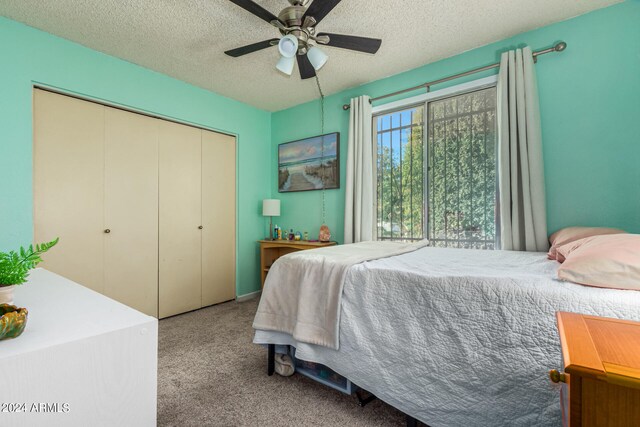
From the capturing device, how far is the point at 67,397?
666mm

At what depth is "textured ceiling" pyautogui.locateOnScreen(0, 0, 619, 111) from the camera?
2037 mm

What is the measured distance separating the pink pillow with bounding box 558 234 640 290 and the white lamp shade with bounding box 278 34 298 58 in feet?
6.00

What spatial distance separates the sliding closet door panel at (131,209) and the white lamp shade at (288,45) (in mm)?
1890

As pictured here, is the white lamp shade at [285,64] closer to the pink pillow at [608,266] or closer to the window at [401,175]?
the window at [401,175]

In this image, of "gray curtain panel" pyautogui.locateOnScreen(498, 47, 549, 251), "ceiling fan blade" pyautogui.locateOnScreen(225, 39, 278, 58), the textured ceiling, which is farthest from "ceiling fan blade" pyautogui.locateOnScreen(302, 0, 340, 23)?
"gray curtain panel" pyautogui.locateOnScreen(498, 47, 549, 251)

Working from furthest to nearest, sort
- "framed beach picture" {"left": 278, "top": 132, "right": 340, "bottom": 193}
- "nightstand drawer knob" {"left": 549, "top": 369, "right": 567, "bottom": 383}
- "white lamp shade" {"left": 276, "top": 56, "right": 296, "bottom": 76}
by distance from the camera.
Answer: "framed beach picture" {"left": 278, "top": 132, "right": 340, "bottom": 193} → "white lamp shade" {"left": 276, "top": 56, "right": 296, "bottom": 76} → "nightstand drawer knob" {"left": 549, "top": 369, "right": 567, "bottom": 383}

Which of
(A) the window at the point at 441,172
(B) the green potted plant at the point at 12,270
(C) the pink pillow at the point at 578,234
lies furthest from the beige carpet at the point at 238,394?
(A) the window at the point at 441,172

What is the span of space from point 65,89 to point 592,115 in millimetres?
4110

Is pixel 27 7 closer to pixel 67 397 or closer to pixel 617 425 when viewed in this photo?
pixel 67 397

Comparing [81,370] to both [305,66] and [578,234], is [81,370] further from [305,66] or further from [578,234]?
[578,234]

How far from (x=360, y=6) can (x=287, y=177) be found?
2.29 metres

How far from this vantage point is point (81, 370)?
69cm

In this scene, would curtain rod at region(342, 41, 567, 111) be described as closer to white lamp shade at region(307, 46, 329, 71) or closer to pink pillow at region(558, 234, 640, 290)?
white lamp shade at region(307, 46, 329, 71)

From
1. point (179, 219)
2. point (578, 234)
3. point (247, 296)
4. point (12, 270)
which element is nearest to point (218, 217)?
point (179, 219)
